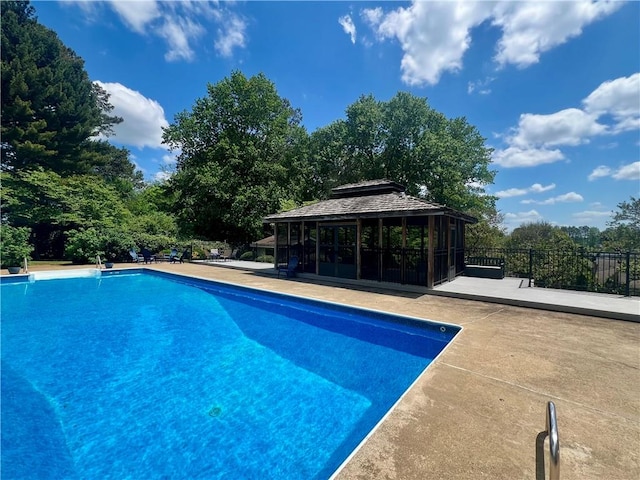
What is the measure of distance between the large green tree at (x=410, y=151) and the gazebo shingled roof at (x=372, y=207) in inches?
373

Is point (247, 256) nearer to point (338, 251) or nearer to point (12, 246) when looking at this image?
point (338, 251)

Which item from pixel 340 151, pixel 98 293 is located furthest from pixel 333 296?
pixel 340 151

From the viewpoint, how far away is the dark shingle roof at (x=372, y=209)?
379 inches

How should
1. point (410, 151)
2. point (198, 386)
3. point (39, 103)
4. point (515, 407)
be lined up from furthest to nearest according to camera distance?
point (410, 151) < point (39, 103) < point (198, 386) < point (515, 407)

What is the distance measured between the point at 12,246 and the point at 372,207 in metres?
18.2

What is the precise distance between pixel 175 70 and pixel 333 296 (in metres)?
23.5

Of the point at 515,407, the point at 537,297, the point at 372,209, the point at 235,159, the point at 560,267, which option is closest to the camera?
the point at 515,407

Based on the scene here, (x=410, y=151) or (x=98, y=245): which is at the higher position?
(x=410, y=151)

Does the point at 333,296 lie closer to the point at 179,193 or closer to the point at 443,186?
the point at 443,186

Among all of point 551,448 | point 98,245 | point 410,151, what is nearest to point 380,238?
point 551,448

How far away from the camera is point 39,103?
20875mm

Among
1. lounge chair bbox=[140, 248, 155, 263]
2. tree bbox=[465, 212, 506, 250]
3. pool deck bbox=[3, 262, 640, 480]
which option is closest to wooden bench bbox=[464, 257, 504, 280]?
pool deck bbox=[3, 262, 640, 480]

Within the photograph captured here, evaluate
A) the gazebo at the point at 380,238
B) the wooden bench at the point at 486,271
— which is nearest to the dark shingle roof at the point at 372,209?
the gazebo at the point at 380,238

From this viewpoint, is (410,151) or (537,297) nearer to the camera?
(537,297)
